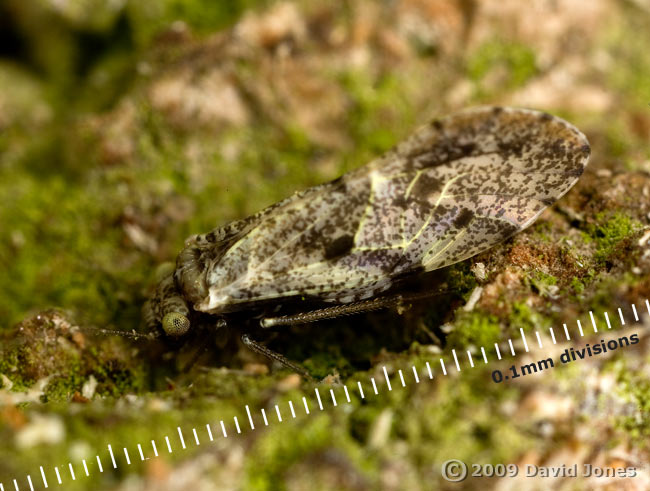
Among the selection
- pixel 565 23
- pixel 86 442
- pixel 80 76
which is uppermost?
pixel 80 76

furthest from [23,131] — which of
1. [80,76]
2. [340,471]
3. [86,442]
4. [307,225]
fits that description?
[340,471]

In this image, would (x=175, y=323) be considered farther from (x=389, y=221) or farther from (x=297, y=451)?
(x=389, y=221)

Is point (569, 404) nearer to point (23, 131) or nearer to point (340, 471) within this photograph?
point (340, 471)

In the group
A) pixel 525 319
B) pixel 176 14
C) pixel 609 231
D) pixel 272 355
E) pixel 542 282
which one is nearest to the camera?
pixel 525 319

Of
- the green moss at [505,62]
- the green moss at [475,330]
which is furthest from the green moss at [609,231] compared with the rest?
the green moss at [505,62]

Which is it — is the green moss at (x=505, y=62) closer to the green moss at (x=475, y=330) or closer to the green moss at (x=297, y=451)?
the green moss at (x=475, y=330)

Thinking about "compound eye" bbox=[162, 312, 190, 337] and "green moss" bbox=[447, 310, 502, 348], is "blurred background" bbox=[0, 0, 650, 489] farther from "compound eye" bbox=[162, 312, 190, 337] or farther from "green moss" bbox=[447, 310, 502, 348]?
"compound eye" bbox=[162, 312, 190, 337]

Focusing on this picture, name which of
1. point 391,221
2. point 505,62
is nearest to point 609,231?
point 391,221
